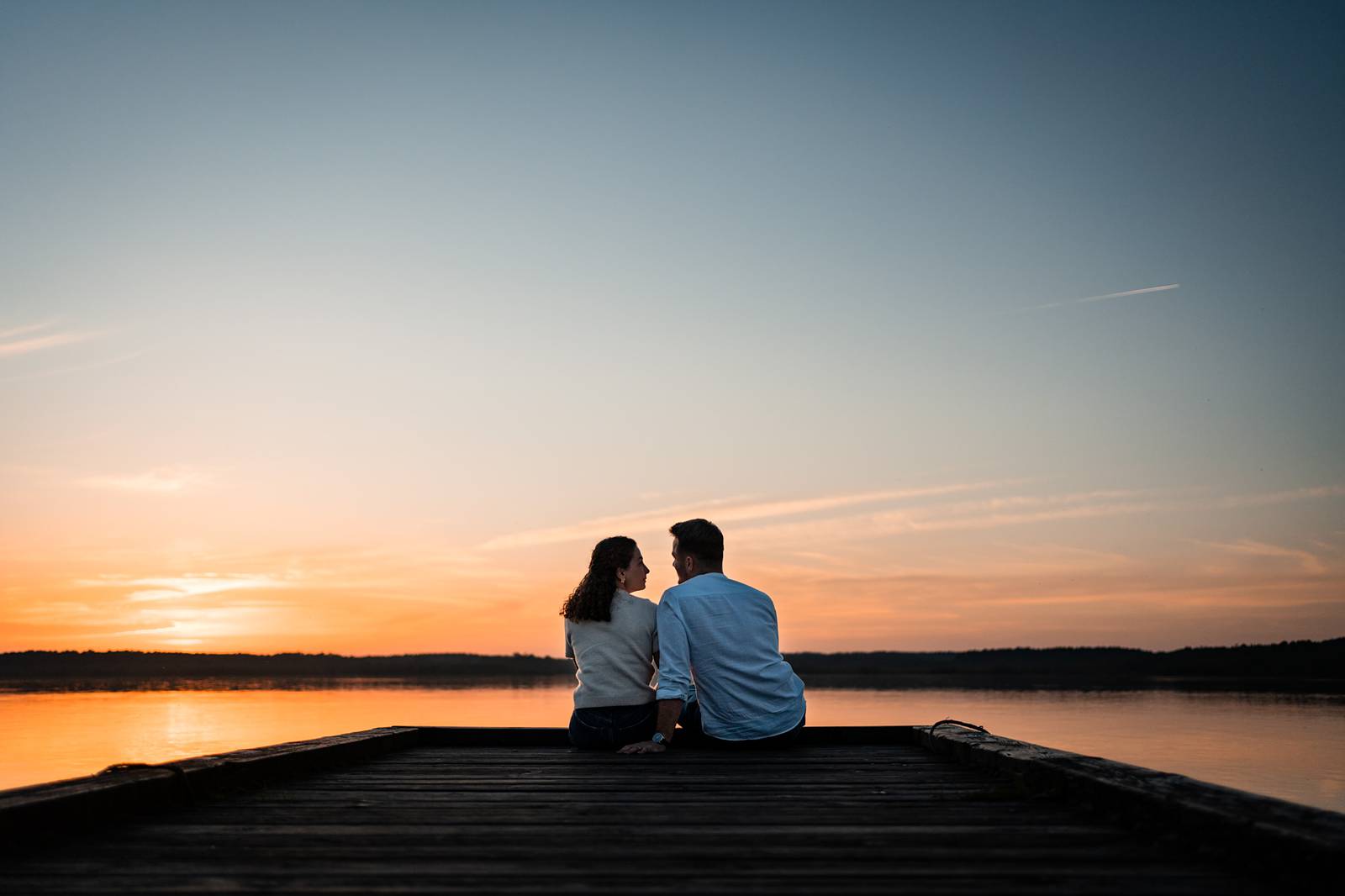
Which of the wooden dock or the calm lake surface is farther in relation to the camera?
the calm lake surface

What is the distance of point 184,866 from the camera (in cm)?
270

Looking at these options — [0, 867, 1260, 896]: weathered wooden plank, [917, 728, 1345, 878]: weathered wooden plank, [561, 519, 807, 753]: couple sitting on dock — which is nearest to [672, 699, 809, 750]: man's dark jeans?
[561, 519, 807, 753]: couple sitting on dock

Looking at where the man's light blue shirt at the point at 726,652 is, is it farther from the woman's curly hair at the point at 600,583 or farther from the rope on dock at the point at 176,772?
the rope on dock at the point at 176,772

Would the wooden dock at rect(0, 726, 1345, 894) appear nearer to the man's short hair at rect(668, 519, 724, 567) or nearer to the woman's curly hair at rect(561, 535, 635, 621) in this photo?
the woman's curly hair at rect(561, 535, 635, 621)

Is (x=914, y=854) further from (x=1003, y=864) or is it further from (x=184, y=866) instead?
(x=184, y=866)

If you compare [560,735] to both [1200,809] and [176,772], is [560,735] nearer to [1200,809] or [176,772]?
[176,772]

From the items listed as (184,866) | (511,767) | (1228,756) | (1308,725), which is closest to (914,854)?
(184,866)

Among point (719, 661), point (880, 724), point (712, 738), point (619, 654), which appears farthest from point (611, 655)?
point (880, 724)

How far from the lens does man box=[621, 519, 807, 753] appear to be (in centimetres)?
554

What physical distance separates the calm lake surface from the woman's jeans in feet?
37.6

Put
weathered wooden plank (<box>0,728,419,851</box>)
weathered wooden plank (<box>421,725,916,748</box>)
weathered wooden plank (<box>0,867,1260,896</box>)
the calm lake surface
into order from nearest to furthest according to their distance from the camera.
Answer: weathered wooden plank (<box>0,867,1260,896</box>) → weathered wooden plank (<box>0,728,419,851</box>) → weathered wooden plank (<box>421,725,916,748</box>) → the calm lake surface

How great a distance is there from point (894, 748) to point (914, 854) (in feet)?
11.3

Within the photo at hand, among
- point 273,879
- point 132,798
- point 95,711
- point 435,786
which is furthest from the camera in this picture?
point 95,711

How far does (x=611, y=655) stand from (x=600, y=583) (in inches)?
15.5
